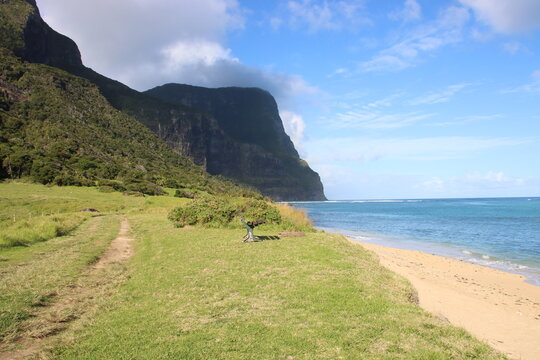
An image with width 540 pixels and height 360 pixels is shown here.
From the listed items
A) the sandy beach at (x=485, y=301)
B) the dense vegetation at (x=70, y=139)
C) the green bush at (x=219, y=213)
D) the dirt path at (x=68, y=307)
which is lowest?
the sandy beach at (x=485, y=301)

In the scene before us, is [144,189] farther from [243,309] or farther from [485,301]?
[243,309]

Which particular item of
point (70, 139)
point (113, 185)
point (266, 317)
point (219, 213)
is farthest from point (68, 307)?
point (70, 139)

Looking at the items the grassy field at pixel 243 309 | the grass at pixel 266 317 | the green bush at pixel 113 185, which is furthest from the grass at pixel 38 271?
the green bush at pixel 113 185

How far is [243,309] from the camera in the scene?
7785 millimetres

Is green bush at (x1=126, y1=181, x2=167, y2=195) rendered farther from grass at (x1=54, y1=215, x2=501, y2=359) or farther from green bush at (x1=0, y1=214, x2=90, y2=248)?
grass at (x1=54, y1=215, x2=501, y2=359)

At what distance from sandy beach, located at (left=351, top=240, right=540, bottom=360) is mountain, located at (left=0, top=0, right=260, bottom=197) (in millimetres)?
41621

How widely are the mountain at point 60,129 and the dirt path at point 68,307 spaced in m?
40.9

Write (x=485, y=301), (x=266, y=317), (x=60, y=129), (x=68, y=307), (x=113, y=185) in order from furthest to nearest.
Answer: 1. (x=60, y=129)
2. (x=113, y=185)
3. (x=485, y=301)
4. (x=68, y=307)
5. (x=266, y=317)

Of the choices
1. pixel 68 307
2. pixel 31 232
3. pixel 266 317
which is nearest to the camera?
pixel 266 317

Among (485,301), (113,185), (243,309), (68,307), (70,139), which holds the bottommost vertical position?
(485,301)

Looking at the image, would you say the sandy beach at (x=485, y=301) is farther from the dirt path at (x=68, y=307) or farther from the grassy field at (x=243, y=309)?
the dirt path at (x=68, y=307)

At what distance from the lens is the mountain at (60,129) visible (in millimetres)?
52469

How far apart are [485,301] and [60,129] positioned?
3007 inches

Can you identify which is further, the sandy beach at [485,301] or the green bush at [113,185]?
the green bush at [113,185]
